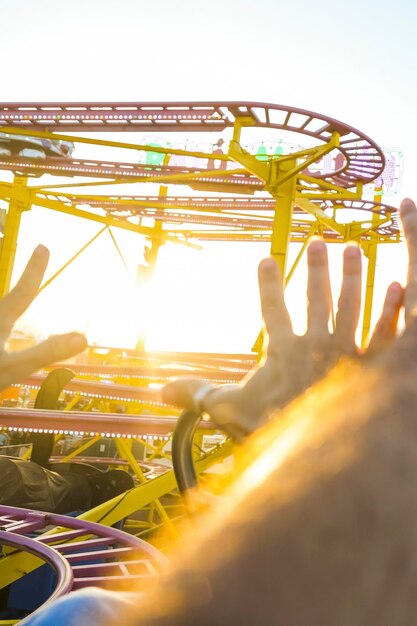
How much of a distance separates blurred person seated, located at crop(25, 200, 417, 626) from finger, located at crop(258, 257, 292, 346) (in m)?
0.16

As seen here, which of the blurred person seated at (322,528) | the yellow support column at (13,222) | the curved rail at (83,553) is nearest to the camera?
the blurred person seated at (322,528)

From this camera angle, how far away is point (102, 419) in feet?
10.7

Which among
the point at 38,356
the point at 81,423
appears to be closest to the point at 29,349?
the point at 38,356

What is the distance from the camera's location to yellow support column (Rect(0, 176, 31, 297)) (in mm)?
10312

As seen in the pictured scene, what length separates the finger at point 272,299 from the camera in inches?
26.1

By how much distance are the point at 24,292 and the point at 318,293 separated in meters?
0.37

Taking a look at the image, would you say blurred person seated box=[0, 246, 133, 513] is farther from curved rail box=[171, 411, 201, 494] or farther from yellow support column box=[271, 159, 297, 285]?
yellow support column box=[271, 159, 297, 285]

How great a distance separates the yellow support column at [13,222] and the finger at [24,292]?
32.6 feet

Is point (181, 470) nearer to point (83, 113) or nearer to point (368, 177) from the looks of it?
point (83, 113)

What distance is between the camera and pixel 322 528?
0.42 metres

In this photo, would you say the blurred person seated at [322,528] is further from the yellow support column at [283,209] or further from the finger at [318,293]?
the yellow support column at [283,209]

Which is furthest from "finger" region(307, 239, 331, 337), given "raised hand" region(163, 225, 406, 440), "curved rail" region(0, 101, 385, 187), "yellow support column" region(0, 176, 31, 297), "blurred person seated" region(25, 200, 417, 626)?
"yellow support column" region(0, 176, 31, 297)

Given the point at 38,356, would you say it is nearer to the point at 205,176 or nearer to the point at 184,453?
the point at 184,453

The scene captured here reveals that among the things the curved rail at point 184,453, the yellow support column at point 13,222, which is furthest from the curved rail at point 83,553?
the yellow support column at point 13,222
